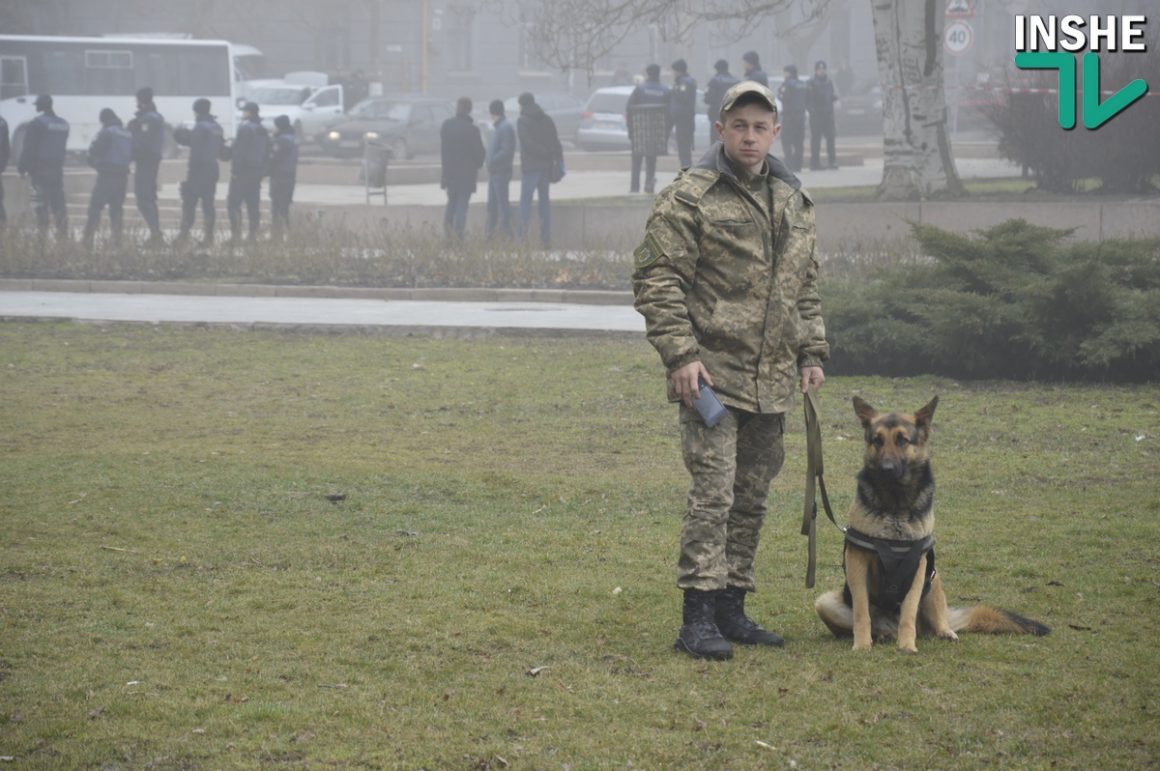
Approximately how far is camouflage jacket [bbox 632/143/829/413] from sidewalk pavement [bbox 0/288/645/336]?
30.0 ft

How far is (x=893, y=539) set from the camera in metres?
4.90

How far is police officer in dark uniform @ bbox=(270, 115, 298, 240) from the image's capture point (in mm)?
23078

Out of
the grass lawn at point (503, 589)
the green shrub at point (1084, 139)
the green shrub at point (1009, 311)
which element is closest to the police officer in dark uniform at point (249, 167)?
the green shrub at point (1084, 139)

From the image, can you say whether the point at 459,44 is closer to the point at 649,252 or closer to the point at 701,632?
the point at 649,252

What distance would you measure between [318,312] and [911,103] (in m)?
10.4

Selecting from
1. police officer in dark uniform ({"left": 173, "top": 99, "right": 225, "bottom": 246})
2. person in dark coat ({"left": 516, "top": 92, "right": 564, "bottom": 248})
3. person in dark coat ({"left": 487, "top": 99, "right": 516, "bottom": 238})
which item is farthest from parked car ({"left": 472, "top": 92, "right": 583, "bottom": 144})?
person in dark coat ({"left": 516, "top": 92, "right": 564, "bottom": 248})

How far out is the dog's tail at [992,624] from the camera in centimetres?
524

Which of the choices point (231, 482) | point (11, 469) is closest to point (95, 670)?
point (231, 482)

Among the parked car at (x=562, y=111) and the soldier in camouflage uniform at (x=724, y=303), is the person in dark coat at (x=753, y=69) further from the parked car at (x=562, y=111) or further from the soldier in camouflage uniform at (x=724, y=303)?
the parked car at (x=562, y=111)

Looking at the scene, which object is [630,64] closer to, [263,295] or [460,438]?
[263,295]

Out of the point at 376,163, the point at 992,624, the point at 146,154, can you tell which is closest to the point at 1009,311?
the point at 992,624

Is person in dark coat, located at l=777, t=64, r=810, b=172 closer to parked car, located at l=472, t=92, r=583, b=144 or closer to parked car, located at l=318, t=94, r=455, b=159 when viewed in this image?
parked car, located at l=318, t=94, r=455, b=159

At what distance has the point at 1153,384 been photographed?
10.9 metres

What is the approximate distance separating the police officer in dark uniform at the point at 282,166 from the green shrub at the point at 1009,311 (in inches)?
511
